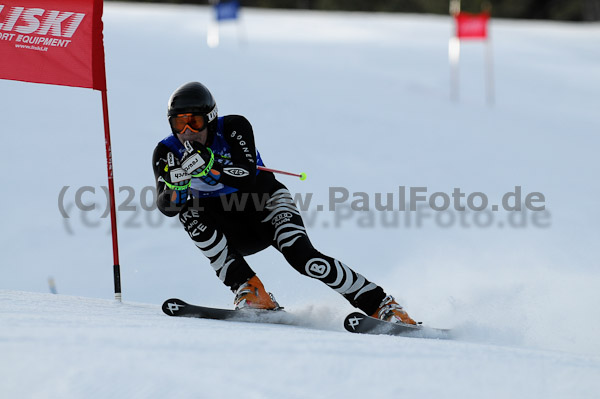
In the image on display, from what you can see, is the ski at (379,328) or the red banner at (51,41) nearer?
the ski at (379,328)

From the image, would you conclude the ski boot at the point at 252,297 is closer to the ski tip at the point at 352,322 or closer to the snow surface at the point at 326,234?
the snow surface at the point at 326,234

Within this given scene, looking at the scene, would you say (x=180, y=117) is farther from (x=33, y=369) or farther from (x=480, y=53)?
(x=480, y=53)

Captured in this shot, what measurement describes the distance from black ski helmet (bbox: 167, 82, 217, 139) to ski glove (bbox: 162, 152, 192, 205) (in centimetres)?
25

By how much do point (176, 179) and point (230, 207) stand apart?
471mm

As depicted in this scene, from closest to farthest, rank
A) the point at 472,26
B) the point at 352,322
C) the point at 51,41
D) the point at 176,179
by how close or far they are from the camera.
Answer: the point at 352,322
the point at 176,179
the point at 51,41
the point at 472,26

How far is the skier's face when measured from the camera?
156 inches

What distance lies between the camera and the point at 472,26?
12.5 metres

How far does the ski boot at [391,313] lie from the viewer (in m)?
3.83

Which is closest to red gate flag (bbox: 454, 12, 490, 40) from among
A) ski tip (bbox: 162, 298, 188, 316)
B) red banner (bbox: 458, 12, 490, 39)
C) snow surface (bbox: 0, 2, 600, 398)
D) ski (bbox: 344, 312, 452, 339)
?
red banner (bbox: 458, 12, 490, 39)

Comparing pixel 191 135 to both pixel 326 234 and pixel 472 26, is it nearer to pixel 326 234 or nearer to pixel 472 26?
pixel 326 234

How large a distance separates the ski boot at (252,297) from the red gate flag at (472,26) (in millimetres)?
9536

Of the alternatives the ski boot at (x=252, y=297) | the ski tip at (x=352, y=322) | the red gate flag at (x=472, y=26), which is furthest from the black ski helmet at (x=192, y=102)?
the red gate flag at (x=472, y=26)

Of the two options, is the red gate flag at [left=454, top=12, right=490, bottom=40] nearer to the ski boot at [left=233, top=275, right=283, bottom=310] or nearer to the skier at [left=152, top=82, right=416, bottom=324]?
the skier at [left=152, top=82, right=416, bottom=324]

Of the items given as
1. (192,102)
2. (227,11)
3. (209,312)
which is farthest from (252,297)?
(227,11)
